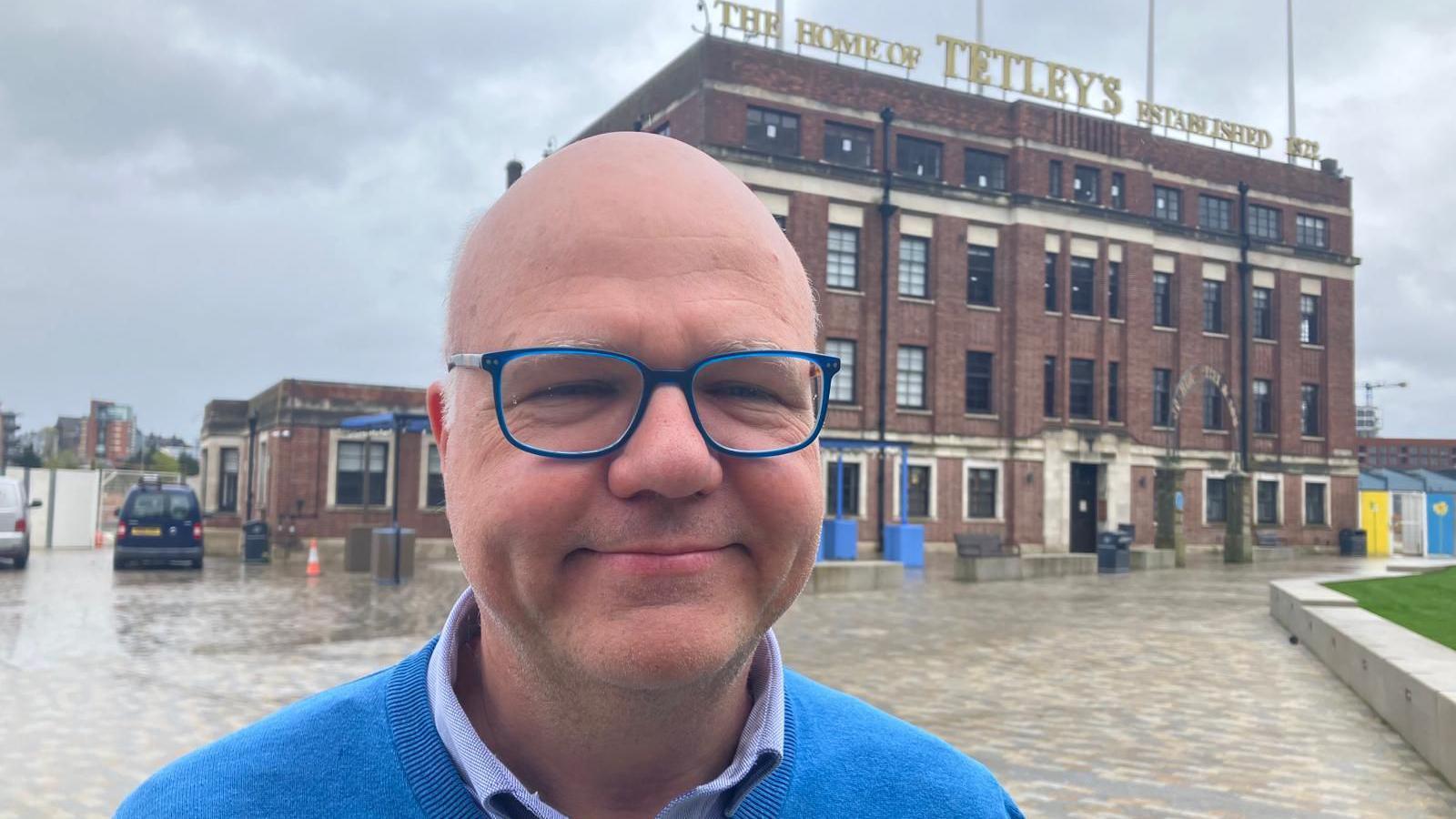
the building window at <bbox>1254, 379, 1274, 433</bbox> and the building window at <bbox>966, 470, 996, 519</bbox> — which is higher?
the building window at <bbox>1254, 379, 1274, 433</bbox>

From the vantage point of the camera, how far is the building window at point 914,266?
33.2 meters

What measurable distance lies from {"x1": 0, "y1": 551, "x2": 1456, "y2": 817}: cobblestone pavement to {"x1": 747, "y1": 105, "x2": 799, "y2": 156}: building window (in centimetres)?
1623

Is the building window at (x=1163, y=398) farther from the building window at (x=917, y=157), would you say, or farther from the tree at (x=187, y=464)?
the tree at (x=187, y=464)

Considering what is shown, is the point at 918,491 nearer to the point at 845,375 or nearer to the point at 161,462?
the point at 845,375

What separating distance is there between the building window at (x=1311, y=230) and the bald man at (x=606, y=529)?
148 ft

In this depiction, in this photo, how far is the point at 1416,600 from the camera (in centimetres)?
1354

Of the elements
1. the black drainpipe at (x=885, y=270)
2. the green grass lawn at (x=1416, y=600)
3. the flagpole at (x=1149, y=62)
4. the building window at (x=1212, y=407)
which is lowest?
the green grass lawn at (x=1416, y=600)

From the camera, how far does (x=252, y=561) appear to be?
29.1m

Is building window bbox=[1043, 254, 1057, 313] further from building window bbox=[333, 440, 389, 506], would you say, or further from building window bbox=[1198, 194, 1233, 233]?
building window bbox=[333, 440, 389, 506]

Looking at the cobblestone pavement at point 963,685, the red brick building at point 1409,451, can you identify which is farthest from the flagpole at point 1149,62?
the red brick building at point 1409,451

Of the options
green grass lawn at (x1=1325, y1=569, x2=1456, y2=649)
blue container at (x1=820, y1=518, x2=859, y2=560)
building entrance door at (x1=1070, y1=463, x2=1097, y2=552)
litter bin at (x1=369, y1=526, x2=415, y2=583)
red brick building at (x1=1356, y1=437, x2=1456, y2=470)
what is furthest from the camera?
red brick building at (x1=1356, y1=437, x2=1456, y2=470)

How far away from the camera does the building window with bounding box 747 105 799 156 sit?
30.9 m

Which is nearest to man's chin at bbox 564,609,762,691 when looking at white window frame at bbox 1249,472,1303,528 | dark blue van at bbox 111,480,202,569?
dark blue van at bbox 111,480,202,569

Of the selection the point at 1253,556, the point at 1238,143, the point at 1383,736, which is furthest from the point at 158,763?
the point at 1238,143
